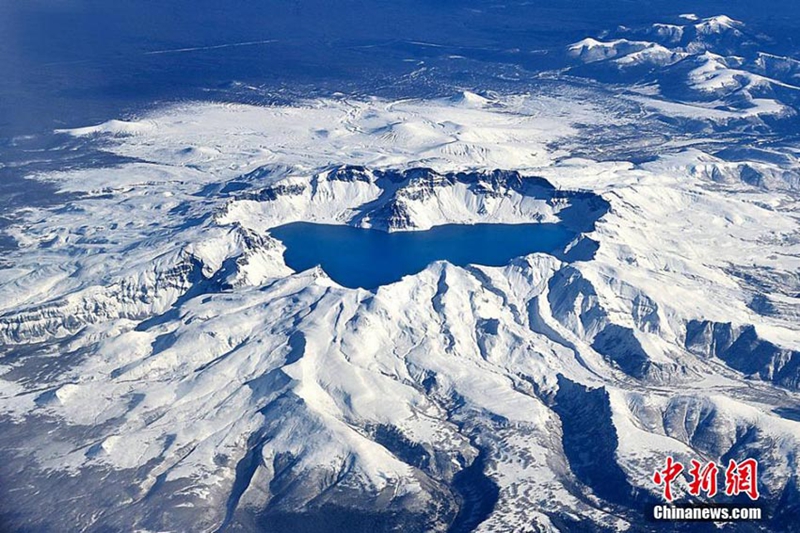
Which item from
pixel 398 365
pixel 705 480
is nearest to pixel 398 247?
pixel 398 365

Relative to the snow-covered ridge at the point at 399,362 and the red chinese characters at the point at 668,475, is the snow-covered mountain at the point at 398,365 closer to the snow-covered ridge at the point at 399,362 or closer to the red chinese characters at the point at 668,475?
the snow-covered ridge at the point at 399,362

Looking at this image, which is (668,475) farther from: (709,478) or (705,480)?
(709,478)

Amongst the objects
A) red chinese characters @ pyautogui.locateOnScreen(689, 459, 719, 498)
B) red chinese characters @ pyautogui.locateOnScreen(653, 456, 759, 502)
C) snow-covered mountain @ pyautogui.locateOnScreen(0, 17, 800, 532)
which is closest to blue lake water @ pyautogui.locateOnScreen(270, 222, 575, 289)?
snow-covered mountain @ pyautogui.locateOnScreen(0, 17, 800, 532)

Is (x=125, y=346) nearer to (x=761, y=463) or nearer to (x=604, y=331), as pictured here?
(x=604, y=331)

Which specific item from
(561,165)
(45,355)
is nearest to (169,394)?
(45,355)

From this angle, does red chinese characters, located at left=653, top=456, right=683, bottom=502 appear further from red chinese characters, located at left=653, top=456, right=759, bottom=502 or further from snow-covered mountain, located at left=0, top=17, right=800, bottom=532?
snow-covered mountain, located at left=0, top=17, right=800, bottom=532

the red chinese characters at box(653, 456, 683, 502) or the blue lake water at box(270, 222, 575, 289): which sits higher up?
the red chinese characters at box(653, 456, 683, 502)
